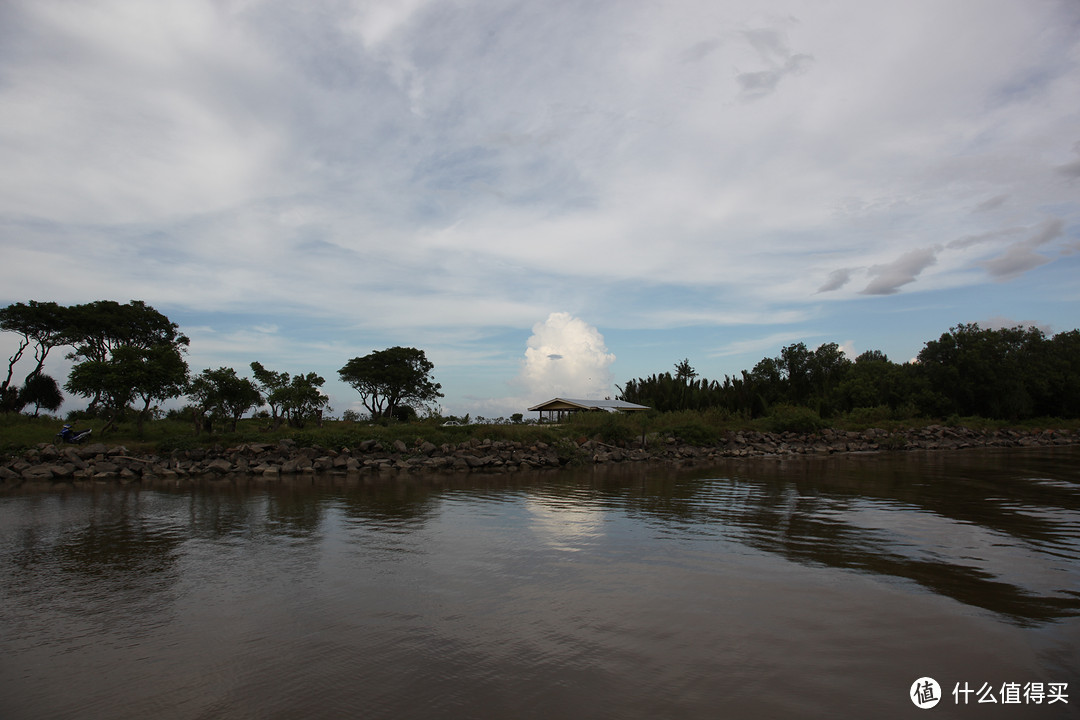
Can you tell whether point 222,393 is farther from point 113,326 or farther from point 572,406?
point 572,406

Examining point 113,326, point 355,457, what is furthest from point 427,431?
point 113,326

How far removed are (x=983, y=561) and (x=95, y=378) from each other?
30.3m

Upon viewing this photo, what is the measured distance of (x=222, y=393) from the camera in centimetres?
2694

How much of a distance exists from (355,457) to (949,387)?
52.4 m

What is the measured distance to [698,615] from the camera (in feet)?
18.6

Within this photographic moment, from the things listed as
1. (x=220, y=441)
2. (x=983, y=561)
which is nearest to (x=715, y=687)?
(x=983, y=561)

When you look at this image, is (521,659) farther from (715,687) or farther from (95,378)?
(95,378)

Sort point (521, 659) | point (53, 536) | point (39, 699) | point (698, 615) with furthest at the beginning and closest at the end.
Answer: point (53, 536)
point (698, 615)
point (521, 659)
point (39, 699)

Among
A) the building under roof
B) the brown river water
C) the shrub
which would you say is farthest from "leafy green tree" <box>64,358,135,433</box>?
the shrub

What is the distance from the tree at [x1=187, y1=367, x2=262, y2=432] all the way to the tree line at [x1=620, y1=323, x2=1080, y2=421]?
1302 inches

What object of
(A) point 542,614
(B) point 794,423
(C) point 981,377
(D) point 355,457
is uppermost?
(C) point 981,377

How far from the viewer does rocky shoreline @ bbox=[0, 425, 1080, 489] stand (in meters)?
19.7

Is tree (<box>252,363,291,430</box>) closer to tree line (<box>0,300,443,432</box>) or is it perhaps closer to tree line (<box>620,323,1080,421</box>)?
tree line (<box>0,300,443,432</box>)

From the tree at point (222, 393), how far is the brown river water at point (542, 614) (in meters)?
15.7
